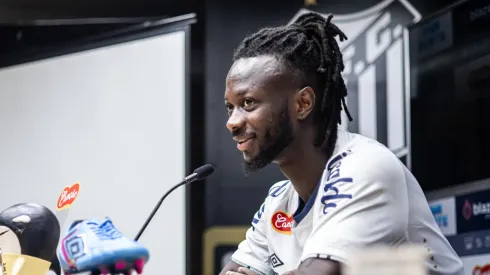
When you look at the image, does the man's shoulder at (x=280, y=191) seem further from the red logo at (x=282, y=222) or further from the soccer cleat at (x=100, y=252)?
the soccer cleat at (x=100, y=252)

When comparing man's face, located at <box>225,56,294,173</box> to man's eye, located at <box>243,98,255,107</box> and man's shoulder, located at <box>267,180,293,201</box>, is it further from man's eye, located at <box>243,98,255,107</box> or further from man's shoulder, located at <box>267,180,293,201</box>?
man's shoulder, located at <box>267,180,293,201</box>

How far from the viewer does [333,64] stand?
1894 millimetres

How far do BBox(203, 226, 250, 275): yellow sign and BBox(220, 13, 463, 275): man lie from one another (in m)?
1.71

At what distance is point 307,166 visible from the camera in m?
1.87

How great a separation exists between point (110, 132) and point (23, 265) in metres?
1.22

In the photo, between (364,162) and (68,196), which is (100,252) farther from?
(68,196)

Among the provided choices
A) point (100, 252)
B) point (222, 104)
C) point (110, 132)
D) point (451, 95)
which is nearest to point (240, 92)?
point (100, 252)

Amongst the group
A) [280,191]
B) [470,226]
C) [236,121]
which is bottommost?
[470,226]

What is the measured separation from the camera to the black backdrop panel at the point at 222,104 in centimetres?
385

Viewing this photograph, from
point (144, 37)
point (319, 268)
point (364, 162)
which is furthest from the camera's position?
point (144, 37)

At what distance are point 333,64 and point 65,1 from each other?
2631 millimetres

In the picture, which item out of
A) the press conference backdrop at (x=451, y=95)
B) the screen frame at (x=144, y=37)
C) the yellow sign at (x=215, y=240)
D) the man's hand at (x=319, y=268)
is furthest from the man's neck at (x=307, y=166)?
the yellow sign at (x=215, y=240)

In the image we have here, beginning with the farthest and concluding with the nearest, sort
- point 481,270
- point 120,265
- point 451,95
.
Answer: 1. point 451,95
2. point 481,270
3. point 120,265

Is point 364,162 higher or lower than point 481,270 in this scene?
higher
